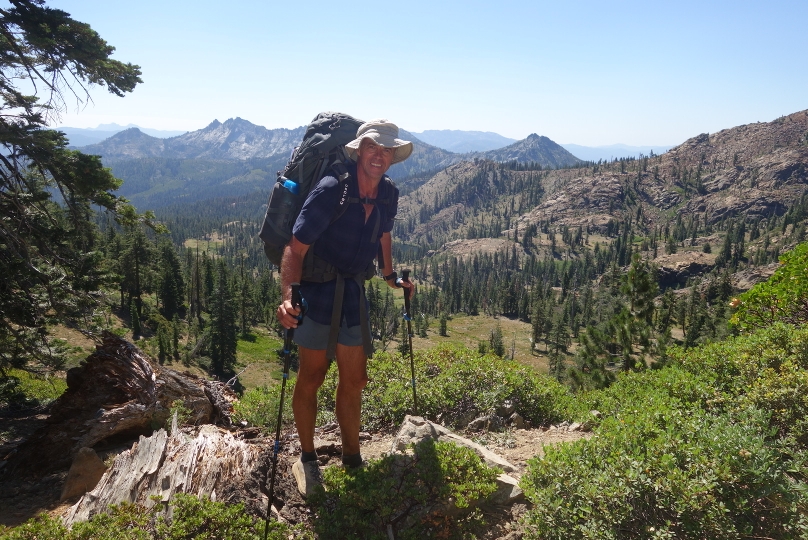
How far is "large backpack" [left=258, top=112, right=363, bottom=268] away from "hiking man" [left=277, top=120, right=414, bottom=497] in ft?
0.62

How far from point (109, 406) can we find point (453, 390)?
4.96 m

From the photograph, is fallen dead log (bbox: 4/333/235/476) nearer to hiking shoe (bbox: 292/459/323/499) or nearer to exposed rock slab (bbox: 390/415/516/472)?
hiking shoe (bbox: 292/459/323/499)

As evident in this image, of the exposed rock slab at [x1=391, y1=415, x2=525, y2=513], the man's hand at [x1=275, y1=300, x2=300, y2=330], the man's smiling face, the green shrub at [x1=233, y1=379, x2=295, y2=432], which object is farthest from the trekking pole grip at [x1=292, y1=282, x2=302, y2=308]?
the green shrub at [x1=233, y1=379, x2=295, y2=432]

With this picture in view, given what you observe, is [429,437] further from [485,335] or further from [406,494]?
[485,335]

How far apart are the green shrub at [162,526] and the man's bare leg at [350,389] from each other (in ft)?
3.81

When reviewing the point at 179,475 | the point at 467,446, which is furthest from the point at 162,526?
the point at 467,446

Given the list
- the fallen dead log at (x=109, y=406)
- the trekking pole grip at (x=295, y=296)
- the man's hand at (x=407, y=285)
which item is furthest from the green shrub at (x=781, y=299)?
the fallen dead log at (x=109, y=406)

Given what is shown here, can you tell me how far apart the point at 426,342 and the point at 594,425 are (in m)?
94.0

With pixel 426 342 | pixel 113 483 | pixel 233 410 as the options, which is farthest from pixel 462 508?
pixel 426 342

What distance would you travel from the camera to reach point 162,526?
10.8 feet

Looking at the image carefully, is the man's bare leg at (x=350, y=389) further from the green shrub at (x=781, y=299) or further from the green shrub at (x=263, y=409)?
the green shrub at (x=781, y=299)

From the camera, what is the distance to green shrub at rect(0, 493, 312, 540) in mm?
3210

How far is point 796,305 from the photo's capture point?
28.1 ft

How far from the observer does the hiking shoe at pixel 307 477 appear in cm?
445
